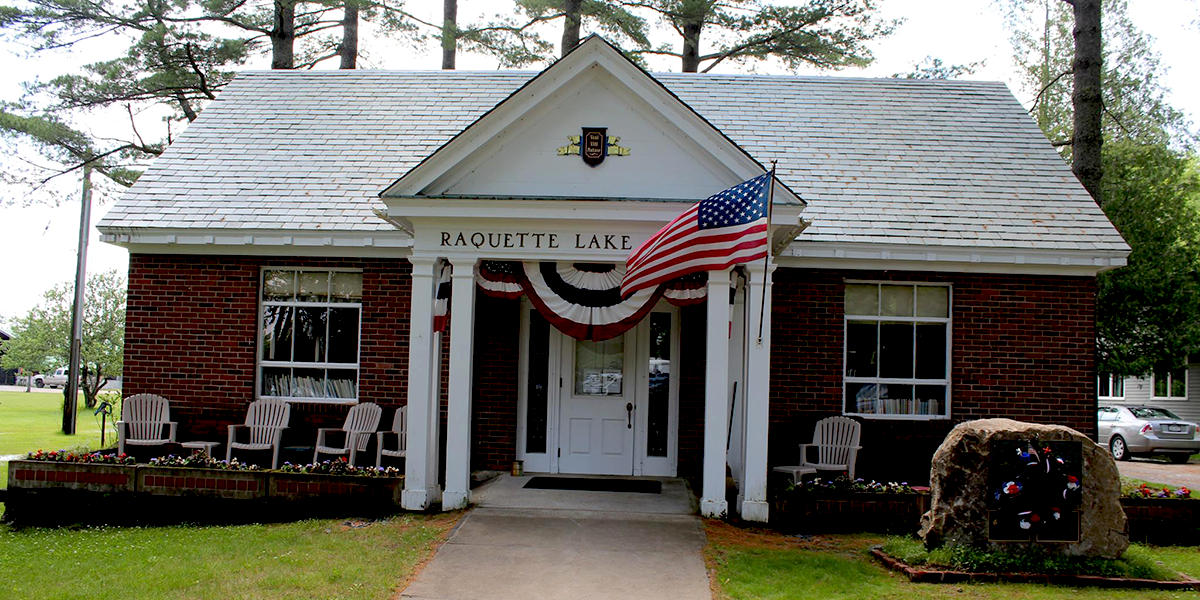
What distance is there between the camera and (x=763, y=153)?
42.4 ft

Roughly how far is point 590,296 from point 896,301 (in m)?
4.33

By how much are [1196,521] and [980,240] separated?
12.6 feet

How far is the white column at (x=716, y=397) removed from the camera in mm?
9188

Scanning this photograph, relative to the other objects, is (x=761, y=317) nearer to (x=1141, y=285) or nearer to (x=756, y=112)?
(x=756, y=112)

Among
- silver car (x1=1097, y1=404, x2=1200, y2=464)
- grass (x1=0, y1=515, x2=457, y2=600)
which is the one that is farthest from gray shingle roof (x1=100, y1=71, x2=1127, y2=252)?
silver car (x1=1097, y1=404, x2=1200, y2=464)

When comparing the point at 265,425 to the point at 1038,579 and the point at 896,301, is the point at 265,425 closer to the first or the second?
the point at 896,301

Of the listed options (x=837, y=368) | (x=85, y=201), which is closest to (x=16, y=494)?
(x=837, y=368)

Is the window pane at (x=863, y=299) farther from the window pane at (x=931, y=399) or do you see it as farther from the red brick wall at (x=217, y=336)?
the red brick wall at (x=217, y=336)

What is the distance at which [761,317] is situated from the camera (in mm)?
9180

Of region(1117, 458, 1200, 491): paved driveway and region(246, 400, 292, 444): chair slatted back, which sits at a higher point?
region(246, 400, 292, 444): chair slatted back

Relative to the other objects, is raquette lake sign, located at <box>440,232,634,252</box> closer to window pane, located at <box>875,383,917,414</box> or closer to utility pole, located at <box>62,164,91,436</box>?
window pane, located at <box>875,383,917,414</box>

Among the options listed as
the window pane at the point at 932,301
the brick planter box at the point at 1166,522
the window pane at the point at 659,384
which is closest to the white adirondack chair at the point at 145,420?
the window pane at the point at 659,384

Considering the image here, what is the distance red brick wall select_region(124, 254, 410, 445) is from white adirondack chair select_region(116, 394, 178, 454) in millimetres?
153

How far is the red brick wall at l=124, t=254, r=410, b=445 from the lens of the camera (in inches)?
450
